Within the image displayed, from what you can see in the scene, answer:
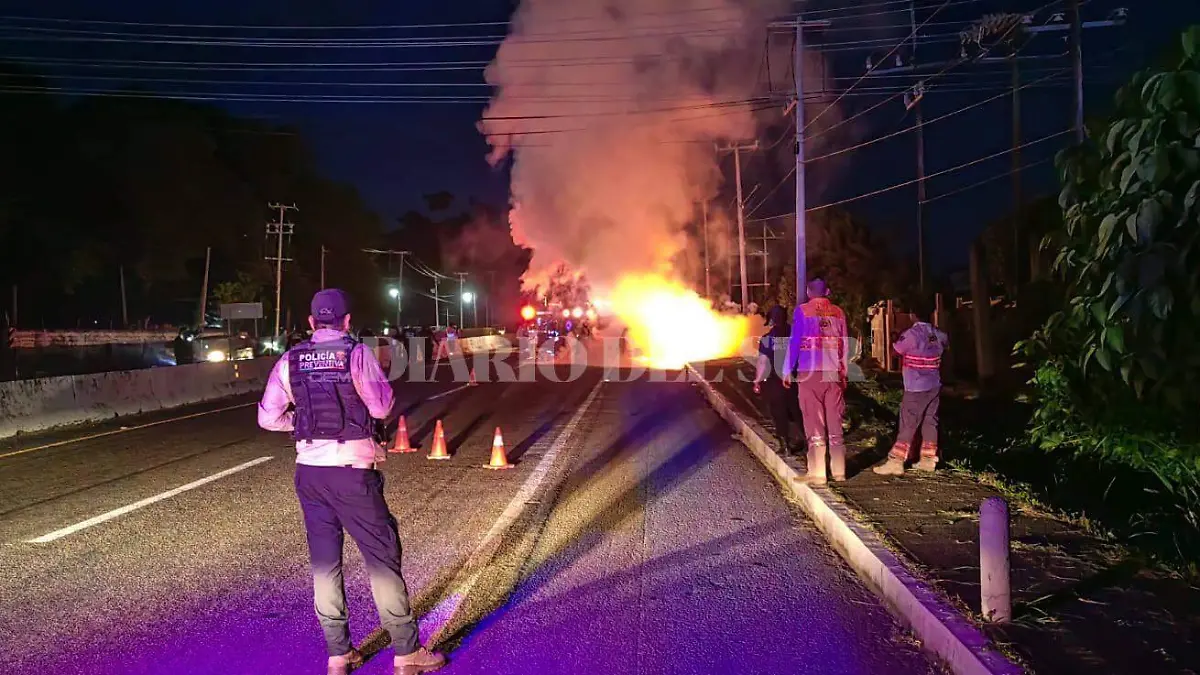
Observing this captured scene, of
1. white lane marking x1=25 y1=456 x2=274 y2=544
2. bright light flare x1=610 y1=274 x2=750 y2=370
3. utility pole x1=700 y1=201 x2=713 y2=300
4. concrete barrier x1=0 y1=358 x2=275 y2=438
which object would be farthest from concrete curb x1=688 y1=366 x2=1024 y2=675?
utility pole x1=700 y1=201 x2=713 y2=300

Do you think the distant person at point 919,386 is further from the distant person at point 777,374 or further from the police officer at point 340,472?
the police officer at point 340,472

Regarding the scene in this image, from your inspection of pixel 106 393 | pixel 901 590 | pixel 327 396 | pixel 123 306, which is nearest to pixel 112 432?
pixel 106 393

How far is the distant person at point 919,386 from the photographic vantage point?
8.04 metres

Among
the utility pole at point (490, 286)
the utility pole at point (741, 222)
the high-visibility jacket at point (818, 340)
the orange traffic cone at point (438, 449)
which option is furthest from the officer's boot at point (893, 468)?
the utility pole at point (490, 286)

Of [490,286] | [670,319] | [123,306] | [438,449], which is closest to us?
[438,449]

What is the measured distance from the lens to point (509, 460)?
10.5m

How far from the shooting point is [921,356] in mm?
8023

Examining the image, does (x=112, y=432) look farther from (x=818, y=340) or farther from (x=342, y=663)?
(x=342, y=663)

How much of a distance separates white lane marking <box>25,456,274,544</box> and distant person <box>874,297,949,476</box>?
6.75 metres

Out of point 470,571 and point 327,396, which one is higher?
point 327,396

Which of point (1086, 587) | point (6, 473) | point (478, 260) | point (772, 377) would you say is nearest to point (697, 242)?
point (772, 377)

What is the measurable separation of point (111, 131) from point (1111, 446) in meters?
52.0

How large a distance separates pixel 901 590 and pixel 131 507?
21.4ft

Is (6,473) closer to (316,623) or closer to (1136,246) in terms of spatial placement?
(316,623)
